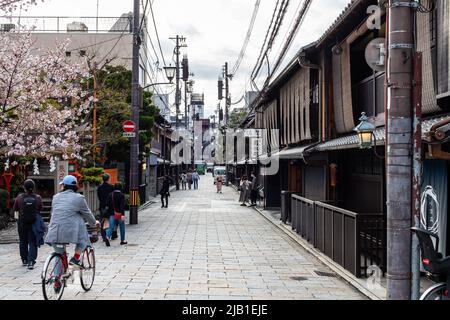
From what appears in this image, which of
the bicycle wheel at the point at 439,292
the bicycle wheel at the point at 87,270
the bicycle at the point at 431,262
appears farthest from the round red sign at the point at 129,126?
the bicycle wheel at the point at 439,292

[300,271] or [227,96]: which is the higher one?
[227,96]

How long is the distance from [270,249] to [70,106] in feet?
36.5

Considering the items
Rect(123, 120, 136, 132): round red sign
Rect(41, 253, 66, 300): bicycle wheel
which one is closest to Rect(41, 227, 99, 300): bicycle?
Rect(41, 253, 66, 300): bicycle wheel

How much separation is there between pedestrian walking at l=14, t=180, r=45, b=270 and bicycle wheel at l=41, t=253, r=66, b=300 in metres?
3.05

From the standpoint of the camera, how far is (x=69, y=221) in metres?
7.21

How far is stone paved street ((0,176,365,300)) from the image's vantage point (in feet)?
26.7

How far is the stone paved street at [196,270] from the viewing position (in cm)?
813

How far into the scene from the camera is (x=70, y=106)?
20.0m

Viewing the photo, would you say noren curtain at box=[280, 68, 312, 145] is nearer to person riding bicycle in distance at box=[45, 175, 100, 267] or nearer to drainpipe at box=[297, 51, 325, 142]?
drainpipe at box=[297, 51, 325, 142]

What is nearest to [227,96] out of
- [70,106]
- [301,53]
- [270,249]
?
[70,106]

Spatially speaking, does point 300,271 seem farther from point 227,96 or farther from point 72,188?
point 227,96

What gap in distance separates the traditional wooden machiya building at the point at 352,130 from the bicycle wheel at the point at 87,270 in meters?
4.84

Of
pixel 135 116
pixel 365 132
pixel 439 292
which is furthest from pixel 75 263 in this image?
pixel 135 116

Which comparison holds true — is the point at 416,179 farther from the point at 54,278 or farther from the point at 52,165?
the point at 52,165
